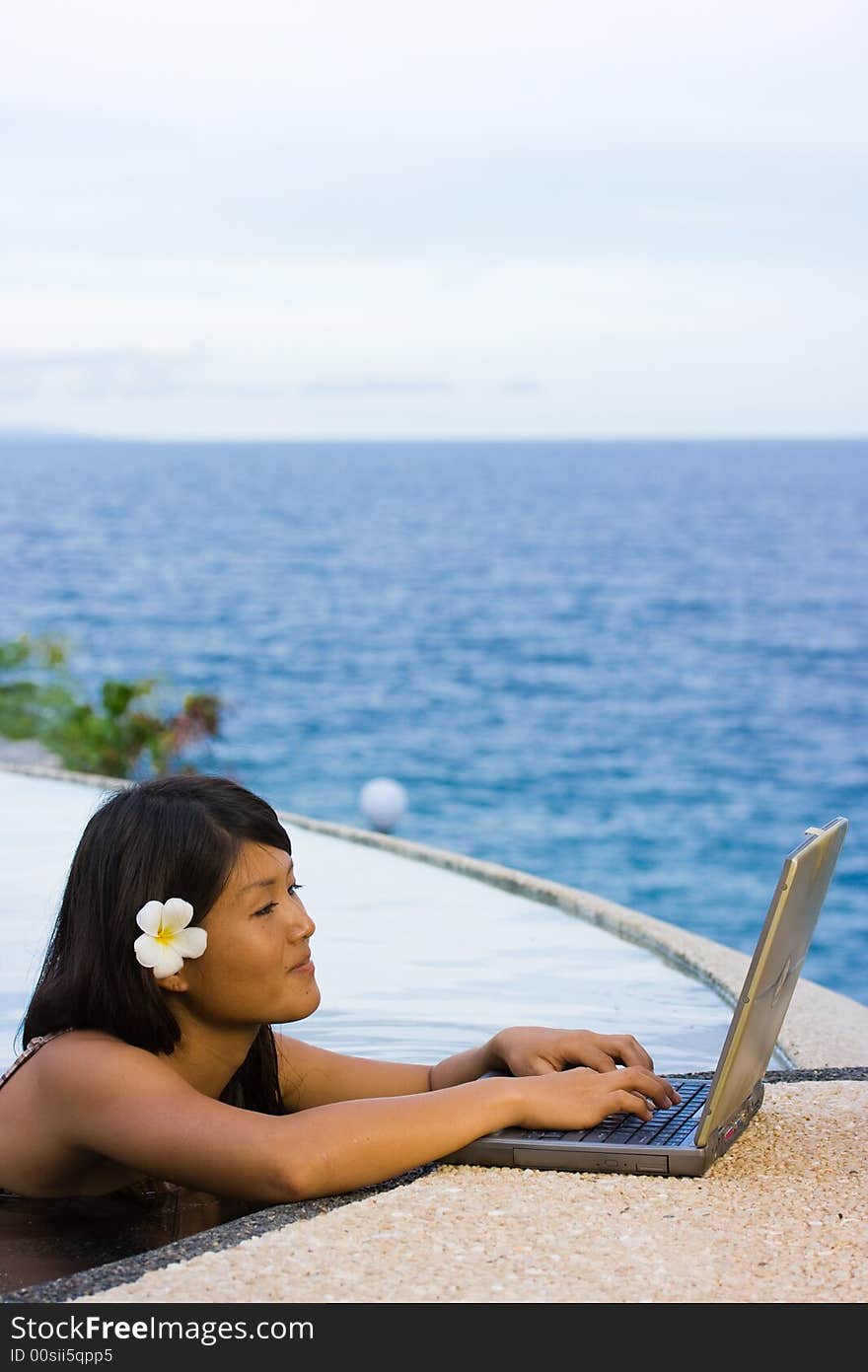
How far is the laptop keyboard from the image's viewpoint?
96.3 inches

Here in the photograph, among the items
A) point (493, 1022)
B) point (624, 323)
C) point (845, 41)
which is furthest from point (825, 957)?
point (624, 323)

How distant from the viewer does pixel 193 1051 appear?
2527 mm

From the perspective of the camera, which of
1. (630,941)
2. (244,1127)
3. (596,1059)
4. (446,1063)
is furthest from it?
(630,941)

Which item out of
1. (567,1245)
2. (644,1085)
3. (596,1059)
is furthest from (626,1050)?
(567,1245)

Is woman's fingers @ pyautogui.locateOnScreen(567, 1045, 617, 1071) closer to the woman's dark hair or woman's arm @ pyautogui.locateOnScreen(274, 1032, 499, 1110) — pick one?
woman's arm @ pyautogui.locateOnScreen(274, 1032, 499, 1110)

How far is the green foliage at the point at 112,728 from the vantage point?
13.6 meters

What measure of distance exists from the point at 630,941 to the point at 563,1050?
7.50 ft

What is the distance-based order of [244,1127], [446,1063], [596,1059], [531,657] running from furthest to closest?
[531,657], [446,1063], [596,1059], [244,1127]

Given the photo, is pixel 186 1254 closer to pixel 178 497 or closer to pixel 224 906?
pixel 224 906

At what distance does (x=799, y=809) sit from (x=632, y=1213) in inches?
868

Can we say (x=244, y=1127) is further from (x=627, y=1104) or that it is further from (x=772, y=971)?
(x=772, y=971)

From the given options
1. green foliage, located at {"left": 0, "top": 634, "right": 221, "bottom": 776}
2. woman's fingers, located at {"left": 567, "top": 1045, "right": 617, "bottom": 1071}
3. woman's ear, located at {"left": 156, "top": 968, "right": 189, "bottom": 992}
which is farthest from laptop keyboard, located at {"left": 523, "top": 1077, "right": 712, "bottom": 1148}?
green foliage, located at {"left": 0, "top": 634, "right": 221, "bottom": 776}

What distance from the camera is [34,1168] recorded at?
8.18 feet

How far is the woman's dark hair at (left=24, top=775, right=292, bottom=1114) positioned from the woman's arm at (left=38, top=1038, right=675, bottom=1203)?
9 centimetres
